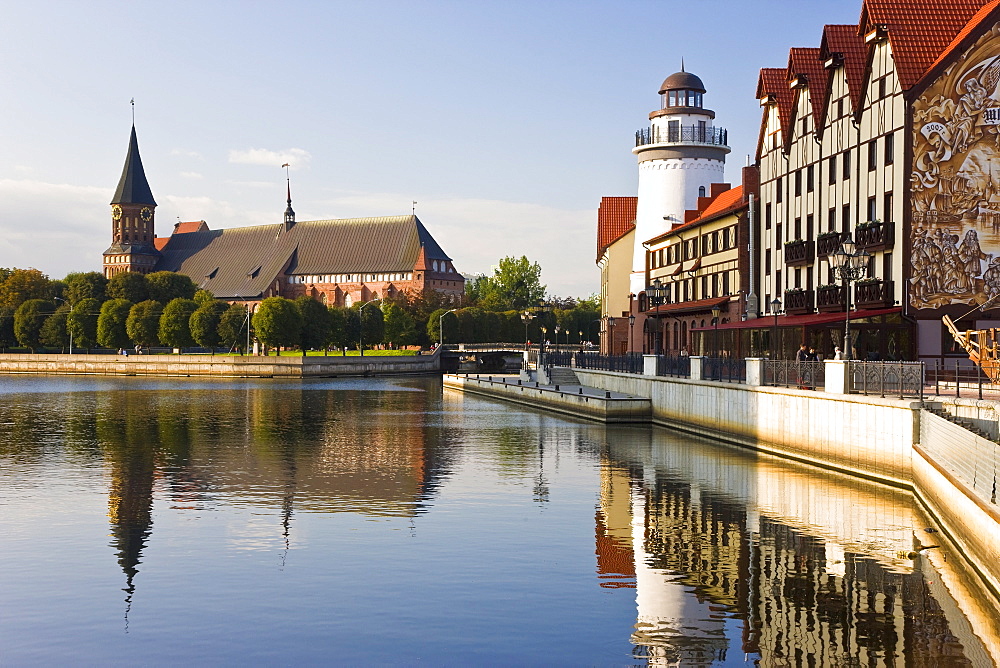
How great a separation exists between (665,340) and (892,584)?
63724 millimetres

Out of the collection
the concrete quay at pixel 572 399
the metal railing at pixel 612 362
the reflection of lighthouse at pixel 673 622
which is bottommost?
the reflection of lighthouse at pixel 673 622

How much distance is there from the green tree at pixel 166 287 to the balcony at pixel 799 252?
128 meters

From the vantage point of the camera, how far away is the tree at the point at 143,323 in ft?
503

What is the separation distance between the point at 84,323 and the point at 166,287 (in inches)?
679

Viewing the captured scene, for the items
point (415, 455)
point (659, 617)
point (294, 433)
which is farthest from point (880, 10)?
point (659, 617)

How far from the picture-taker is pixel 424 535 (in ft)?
84.8

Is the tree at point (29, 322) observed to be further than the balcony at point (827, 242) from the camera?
Yes

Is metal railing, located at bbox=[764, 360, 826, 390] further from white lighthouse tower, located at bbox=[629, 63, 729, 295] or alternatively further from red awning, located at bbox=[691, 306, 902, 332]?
white lighthouse tower, located at bbox=[629, 63, 729, 295]

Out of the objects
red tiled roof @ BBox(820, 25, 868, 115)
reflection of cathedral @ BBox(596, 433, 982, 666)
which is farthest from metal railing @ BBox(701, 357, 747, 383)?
red tiled roof @ BBox(820, 25, 868, 115)

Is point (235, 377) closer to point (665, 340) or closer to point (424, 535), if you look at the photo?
point (665, 340)

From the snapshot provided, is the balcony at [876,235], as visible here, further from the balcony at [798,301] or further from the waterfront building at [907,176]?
the balcony at [798,301]

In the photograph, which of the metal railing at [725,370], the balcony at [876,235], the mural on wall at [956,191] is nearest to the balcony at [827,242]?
the balcony at [876,235]

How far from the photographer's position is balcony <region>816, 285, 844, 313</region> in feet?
166

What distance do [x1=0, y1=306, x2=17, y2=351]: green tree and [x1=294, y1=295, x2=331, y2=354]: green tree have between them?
149 ft
